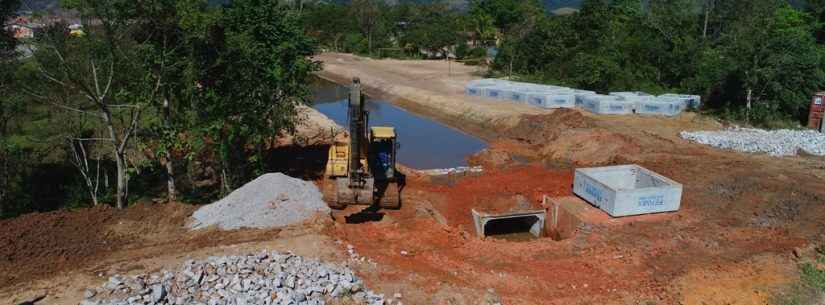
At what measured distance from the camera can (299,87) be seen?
691 inches

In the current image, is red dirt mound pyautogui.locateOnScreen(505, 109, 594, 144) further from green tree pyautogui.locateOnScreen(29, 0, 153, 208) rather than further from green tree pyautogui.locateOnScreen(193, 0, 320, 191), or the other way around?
green tree pyautogui.locateOnScreen(29, 0, 153, 208)

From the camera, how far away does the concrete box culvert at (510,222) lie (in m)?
16.3

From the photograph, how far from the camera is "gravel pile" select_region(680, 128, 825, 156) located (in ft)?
71.8

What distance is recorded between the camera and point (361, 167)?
51.6 ft

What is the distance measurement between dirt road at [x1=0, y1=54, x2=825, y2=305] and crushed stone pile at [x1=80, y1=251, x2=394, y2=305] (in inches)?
23.1

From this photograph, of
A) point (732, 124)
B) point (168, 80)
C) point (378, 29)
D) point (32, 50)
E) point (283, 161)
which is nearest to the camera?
point (32, 50)

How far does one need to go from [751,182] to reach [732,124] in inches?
426

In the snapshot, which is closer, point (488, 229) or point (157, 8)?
point (157, 8)

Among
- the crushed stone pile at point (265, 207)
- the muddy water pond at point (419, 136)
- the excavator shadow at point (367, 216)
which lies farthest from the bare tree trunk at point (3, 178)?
the excavator shadow at point (367, 216)

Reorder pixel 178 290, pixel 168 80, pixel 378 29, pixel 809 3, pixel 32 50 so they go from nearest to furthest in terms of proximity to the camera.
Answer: pixel 178 290
pixel 32 50
pixel 168 80
pixel 809 3
pixel 378 29

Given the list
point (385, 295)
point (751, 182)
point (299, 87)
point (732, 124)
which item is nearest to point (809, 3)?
point (732, 124)

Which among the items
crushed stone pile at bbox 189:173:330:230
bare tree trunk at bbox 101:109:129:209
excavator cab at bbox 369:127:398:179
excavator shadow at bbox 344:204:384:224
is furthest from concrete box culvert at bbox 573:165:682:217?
bare tree trunk at bbox 101:109:129:209

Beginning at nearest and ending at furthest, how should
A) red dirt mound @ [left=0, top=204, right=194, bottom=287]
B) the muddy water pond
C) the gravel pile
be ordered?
red dirt mound @ [left=0, top=204, right=194, bottom=287], the gravel pile, the muddy water pond

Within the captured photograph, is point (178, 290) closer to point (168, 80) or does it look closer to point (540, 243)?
point (168, 80)
